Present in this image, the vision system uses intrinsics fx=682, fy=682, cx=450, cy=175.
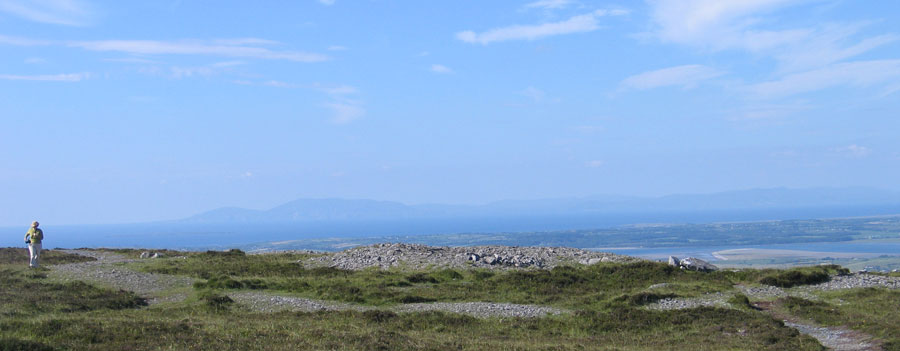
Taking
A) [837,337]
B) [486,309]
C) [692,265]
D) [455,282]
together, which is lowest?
[837,337]

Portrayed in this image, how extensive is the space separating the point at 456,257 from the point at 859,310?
24550 millimetres

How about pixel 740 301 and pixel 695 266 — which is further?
pixel 695 266

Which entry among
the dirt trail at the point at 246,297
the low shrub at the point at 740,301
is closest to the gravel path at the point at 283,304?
the dirt trail at the point at 246,297

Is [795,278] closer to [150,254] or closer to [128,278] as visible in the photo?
[128,278]

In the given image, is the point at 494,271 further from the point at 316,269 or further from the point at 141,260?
the point at 141,260

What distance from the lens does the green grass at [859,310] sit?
73.8 feet

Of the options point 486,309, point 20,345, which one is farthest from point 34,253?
point 20,345

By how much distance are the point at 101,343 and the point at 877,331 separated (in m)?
23.3

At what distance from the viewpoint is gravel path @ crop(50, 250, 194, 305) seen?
32.2 metres

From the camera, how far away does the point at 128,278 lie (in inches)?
1421

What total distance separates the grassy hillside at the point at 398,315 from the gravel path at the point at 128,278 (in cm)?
95

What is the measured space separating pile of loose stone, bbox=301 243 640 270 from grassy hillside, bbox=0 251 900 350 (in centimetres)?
273

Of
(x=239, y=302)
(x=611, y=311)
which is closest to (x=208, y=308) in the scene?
(x=239, y=302)

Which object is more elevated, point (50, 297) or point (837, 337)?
point (50, 297)
